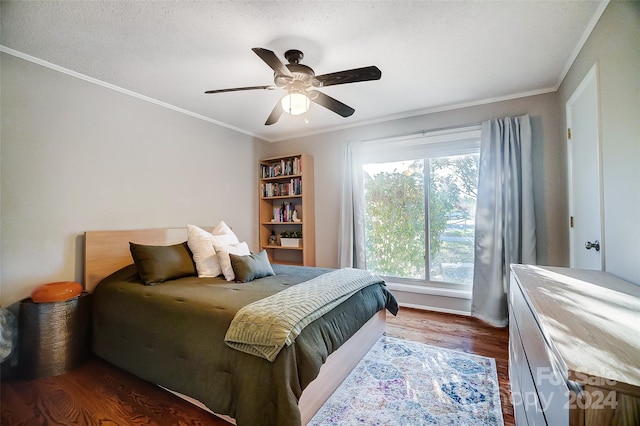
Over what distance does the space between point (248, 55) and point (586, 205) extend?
Answer: 9.51 feet

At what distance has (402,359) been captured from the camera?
7.35ft

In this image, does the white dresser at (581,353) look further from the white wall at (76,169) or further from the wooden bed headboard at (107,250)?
the white wall at (76,169)

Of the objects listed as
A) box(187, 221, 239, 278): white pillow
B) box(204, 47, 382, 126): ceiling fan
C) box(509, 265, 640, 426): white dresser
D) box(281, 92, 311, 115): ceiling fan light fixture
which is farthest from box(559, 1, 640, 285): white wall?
box(187, 221, 239, 278): white pillow

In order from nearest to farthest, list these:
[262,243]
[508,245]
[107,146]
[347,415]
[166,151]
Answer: [347,415] → [107,146] → [508,245] → [166,151] → [262,243]

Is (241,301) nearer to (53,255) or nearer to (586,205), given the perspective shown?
(53,255)

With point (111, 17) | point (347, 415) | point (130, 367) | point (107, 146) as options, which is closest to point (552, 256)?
point (347, 415)

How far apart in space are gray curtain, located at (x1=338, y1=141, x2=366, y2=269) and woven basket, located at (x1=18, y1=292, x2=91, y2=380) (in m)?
2.81

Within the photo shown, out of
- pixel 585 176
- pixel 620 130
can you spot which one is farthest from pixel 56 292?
pixel 585 176

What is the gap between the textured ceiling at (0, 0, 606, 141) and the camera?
1660mm

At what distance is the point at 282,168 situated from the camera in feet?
13.6

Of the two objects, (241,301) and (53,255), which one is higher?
(53,255)

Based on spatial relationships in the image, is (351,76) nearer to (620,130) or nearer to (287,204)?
(620,130)

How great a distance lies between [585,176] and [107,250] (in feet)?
13.5

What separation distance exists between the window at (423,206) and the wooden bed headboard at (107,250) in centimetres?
273
